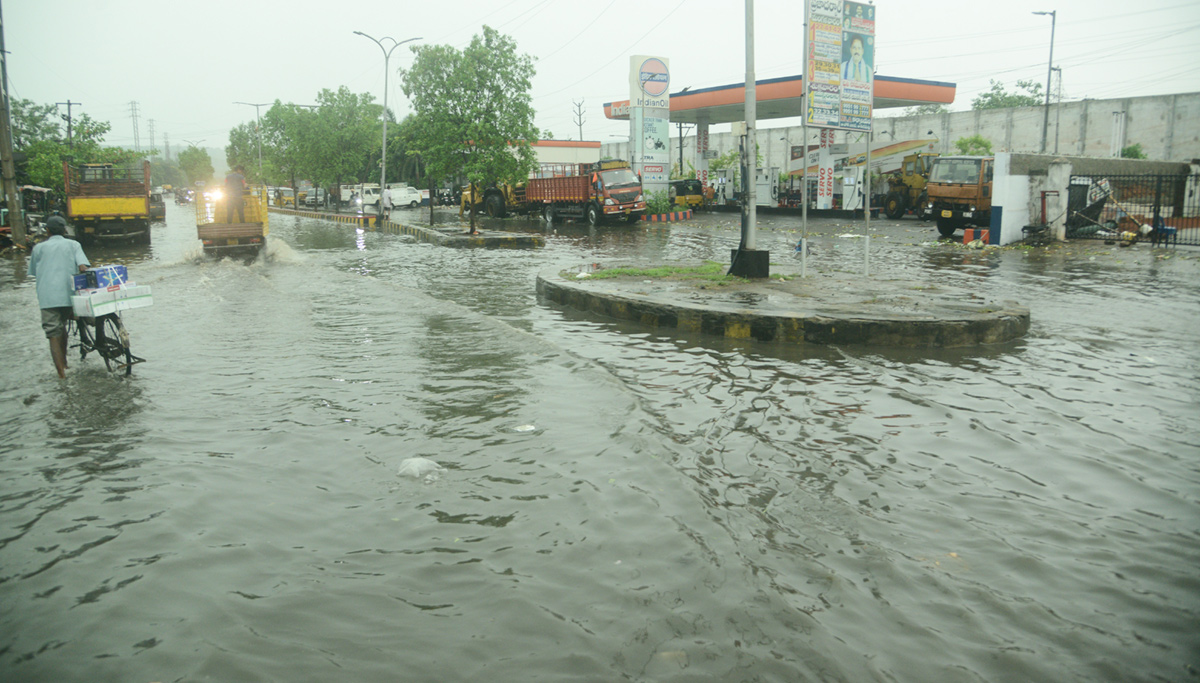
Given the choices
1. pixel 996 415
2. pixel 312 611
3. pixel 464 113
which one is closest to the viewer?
pixel 312 611

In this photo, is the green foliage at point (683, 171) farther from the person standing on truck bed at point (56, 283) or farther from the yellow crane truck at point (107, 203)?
the person standing on truck bed at point (56, 283)

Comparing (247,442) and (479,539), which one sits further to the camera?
(247,442)

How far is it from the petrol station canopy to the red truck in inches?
314

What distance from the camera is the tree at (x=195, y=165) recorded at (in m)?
135

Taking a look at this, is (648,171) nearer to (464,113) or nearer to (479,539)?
(464,113)

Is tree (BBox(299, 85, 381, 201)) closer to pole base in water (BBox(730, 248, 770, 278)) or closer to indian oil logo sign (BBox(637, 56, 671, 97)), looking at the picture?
indian oil logo sign (BBox(637, 56, 671, 97))

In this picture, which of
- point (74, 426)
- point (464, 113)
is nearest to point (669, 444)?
point (74, 426)

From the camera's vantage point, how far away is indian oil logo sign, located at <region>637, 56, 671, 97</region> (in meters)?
33.4

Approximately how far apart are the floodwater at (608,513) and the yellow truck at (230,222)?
12287 mm

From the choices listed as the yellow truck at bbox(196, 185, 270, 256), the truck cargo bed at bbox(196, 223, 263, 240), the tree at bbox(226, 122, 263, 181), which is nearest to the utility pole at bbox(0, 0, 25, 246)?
the yellow truck at bbox(196, 185, 270, 256)

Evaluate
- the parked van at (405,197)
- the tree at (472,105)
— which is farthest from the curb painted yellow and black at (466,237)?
the parked van at (405,197)

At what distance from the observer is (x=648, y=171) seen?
1348 inches

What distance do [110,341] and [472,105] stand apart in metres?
19.5

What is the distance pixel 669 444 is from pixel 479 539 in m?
1.69
